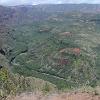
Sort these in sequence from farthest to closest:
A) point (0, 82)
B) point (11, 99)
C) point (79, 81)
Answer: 1. point (79, 81)
2. point (0, 82)
3. point (11, 99)

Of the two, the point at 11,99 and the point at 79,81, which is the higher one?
the point at 11,99

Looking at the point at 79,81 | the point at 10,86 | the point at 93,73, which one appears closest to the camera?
the point at 10,86

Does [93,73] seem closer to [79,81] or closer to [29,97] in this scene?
[79,81]

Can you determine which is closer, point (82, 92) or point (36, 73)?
point (82, 92)

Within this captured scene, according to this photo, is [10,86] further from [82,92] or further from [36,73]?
[36,73]

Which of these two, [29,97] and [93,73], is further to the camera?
[93,73]

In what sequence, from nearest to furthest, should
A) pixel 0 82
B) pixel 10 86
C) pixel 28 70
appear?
pixel 10 86 < pixel 0 82 < pixel 28 70

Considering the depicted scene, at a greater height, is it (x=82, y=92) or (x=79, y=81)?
(x=82, y=92)

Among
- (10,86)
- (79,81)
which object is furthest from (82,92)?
(79,81)

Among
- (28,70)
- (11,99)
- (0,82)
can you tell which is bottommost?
(28,70)

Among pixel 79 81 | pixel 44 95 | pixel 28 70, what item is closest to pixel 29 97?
pixel 44 95
